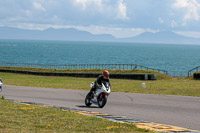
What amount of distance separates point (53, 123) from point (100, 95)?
4825mm

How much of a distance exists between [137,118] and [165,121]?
1.01 m

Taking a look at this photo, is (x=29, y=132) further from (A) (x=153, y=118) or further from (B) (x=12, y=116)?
(A) (x=153, y=118)

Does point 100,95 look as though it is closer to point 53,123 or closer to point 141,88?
point 53,123

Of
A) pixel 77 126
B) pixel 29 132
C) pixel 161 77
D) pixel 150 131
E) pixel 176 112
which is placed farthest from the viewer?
pixel 161 77

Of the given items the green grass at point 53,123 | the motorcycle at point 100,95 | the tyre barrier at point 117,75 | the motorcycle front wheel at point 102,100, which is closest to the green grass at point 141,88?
the tyre barrier at point 117,75

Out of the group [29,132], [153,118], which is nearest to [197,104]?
[153,118]

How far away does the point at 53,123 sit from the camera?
1007 centimetres

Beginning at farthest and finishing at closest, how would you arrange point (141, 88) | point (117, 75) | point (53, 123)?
point (117, 75)
point (141, 88)
point (53, 123)

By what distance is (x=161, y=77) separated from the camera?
145 feet

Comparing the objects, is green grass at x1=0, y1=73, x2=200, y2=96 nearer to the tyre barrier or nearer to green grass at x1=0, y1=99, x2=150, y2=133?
the tyre barrier

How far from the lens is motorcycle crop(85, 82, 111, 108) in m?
14.2

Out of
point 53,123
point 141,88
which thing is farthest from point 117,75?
point 53,123

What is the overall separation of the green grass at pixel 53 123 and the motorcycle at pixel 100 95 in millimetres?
2495

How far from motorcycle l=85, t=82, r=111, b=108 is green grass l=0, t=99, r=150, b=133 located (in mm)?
2495
